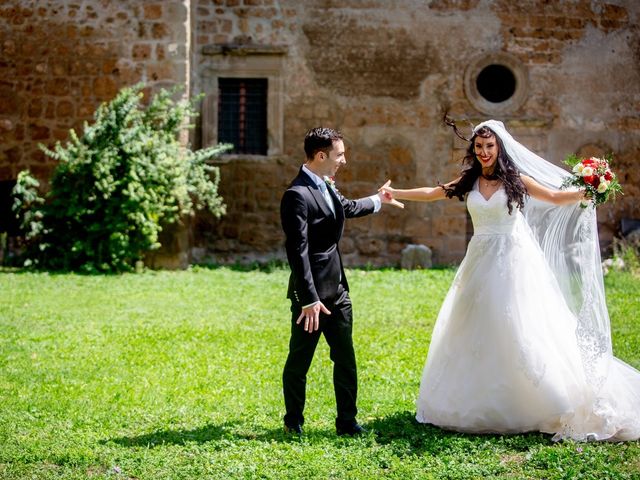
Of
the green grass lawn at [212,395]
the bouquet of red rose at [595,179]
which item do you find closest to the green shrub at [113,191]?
the green grass lawn at [212,395]

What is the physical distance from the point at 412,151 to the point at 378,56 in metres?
1.57

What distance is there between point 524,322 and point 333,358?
1145mm

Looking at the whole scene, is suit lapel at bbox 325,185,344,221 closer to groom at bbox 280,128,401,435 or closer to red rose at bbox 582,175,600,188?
groom at bbox 280,128,401,435

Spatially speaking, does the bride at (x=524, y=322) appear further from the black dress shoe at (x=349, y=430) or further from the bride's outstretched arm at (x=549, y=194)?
Answer: the black dress shoe at (x=349, y=430)

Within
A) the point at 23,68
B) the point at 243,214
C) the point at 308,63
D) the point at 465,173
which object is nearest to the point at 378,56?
the point at 308,63

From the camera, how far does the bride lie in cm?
503

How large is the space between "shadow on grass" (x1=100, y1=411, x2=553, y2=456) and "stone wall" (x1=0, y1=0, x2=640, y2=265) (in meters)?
8.29

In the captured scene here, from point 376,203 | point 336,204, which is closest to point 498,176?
point 376,203

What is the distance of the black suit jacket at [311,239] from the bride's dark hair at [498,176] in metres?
0.86

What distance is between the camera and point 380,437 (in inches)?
199

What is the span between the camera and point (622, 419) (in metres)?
5.03

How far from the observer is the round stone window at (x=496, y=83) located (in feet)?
44.9

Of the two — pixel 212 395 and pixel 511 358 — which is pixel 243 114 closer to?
pixel 212 395

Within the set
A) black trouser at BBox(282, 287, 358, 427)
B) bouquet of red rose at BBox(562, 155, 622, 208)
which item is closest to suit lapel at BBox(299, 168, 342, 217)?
black trouser at BBox(282, 287, 358, 427)
